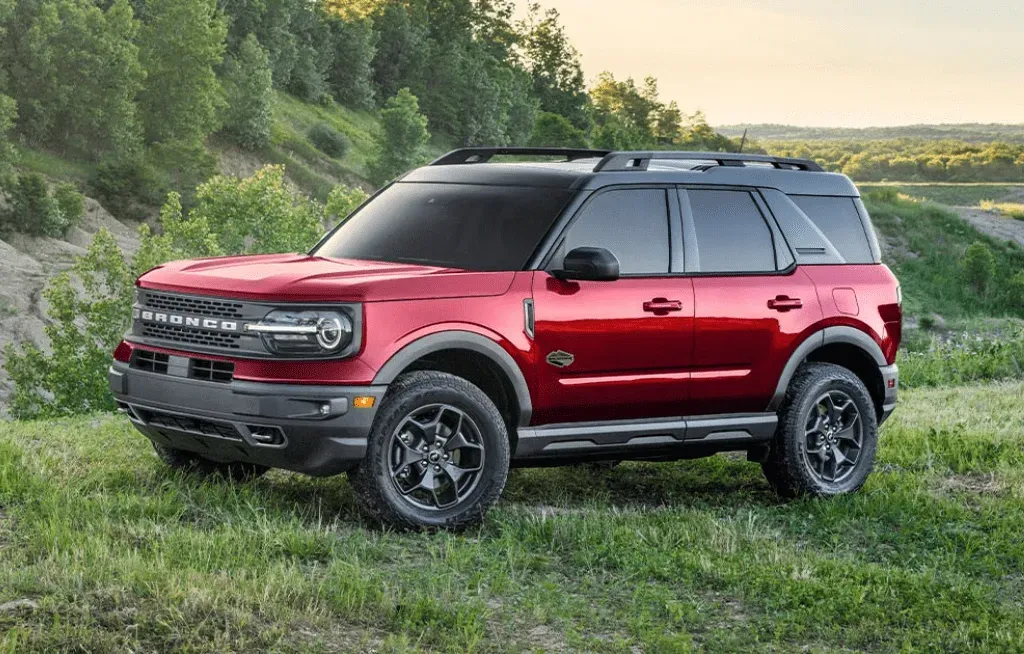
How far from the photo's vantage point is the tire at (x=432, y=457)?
24.9ft

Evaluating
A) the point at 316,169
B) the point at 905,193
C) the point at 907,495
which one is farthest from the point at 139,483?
the point at 905,193

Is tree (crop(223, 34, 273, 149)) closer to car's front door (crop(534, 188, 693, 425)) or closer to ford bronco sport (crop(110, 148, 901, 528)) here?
ford bronco sport (crop(110, 148, 901, 528))

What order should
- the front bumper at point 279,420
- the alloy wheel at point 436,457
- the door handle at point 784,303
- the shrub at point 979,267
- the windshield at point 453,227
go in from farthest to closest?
the shrub at point 979,267 → the door handle at point 784,303 → the windshield at point 453,227 → the alloy wheel at point 436,457 → the front bumper at point 279,420

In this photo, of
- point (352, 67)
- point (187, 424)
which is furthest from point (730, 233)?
point (352, 67)

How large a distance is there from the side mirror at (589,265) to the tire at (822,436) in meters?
1.83

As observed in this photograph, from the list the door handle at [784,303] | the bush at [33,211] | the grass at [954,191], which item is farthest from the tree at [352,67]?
the door handle at [784,303]

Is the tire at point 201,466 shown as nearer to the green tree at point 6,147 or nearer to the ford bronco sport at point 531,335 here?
the ford bronco sport at point 531,335

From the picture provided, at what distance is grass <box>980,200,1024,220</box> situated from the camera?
4843 inches

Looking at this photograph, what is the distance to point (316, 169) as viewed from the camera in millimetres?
103750

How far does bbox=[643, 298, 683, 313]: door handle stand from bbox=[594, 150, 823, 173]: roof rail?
78 centimetres

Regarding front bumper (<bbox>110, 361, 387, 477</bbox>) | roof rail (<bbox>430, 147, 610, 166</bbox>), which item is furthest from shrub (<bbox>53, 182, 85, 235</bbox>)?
front bumper (<bbox>110, 361, 387, 477</bbox>)

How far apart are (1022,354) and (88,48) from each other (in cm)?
6549

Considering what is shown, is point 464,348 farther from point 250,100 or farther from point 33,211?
point 250,100

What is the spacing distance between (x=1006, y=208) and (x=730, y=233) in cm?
12465
